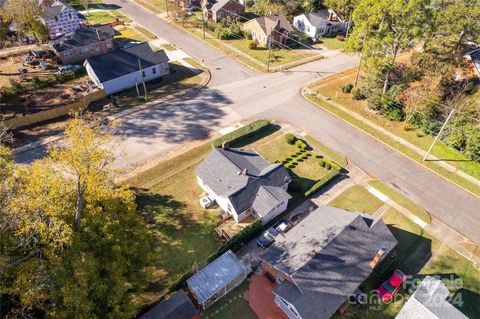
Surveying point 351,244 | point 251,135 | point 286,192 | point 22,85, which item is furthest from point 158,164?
point 22,85

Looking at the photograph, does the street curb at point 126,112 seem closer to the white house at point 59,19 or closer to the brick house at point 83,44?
the brick house at point 83,44

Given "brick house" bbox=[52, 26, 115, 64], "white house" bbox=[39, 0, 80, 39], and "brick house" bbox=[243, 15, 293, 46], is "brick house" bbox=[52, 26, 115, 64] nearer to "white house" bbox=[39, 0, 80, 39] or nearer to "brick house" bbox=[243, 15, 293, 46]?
"white house" bbox=[39, 0, 80, 39]

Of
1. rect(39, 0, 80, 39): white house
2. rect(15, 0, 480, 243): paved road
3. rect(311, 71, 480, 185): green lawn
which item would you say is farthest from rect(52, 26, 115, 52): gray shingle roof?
rect(311, 71, 480, 185): green lawn

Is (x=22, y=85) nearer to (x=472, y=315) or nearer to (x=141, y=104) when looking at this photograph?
(x=141, y=104)

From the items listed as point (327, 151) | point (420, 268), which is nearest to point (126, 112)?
point (327, 151)

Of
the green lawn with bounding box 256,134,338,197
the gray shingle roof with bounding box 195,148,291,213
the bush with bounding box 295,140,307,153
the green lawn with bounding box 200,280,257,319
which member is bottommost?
the green lawn with bounding box 200,280,257,319

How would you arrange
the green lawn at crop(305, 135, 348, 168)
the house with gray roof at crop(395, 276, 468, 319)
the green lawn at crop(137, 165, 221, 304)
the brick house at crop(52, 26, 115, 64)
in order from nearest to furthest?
the house with gray roof at crop(395, 276, 468, 319), the green lawn at crop(137, 165, 221, 304), the green lawn at crop(305, 135, 348, 168), the brick house at crop(52, 26, 115, 64)

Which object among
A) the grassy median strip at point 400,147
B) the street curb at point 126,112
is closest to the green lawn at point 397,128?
the grassy median strip at point 400,147
